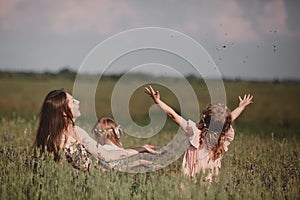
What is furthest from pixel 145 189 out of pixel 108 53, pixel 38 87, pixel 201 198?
pixel 38 87

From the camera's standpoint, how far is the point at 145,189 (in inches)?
136

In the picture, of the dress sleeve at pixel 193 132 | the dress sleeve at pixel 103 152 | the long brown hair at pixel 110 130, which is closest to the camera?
the dress sleeve at pixel 193 132

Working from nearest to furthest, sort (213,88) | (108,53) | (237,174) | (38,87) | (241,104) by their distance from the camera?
(237,174)
(241,104)
(213,88)
(108,53)
(38,87)

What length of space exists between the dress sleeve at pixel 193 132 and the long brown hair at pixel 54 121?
0.96m

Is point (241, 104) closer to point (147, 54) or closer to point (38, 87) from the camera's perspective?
point (147, 54)

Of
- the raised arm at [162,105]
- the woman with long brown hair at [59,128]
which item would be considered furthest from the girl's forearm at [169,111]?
the woman with long brown hair at [59,128]

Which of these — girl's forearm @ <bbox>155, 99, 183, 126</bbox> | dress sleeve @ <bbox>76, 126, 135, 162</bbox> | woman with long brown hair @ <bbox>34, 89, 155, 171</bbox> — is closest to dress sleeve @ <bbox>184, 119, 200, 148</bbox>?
girl's forearm @ <bbox>155, 99, 183, 126</bbox>

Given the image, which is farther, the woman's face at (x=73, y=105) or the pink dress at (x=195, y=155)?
the woman's face at (x=73, y=105)

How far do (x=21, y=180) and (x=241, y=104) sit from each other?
1806mm

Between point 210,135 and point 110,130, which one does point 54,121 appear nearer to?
point 110,130

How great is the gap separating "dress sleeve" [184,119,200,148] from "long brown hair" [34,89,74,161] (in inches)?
37.9

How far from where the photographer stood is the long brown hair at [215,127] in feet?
13.8

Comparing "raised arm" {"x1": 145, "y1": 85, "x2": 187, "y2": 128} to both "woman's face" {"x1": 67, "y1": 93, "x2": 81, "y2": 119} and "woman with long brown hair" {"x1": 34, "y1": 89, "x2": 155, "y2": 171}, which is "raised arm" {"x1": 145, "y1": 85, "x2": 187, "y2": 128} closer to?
"woman with long brown hair" {"x1": 34, "y1": 89, "x2": 155, "y2": 171}

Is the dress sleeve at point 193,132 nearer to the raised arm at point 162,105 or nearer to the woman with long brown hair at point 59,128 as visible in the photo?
the raised arm at point 162,105
